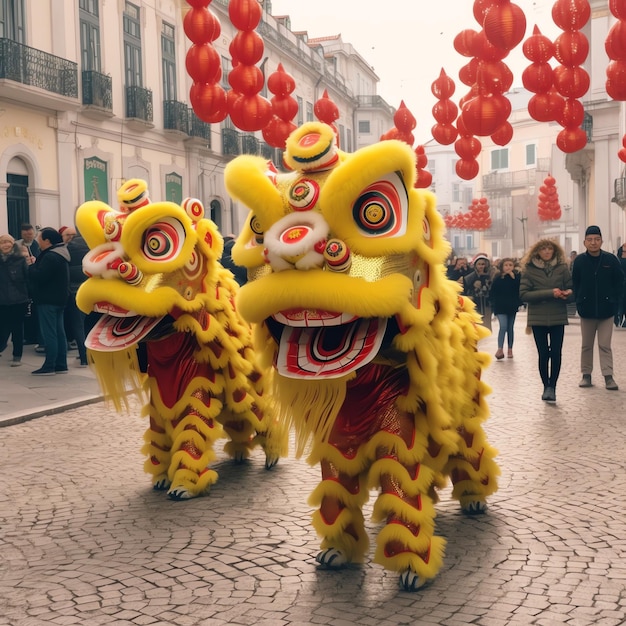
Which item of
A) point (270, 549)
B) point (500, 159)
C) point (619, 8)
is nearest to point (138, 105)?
point (619, 8)

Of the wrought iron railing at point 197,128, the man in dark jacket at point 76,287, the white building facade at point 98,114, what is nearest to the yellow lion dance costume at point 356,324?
the man in dark jacket at point 76,287

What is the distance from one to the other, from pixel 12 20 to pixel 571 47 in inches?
461

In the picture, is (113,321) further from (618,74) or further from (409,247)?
(618,74)

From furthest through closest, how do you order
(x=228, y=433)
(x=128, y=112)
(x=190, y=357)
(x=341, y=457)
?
(x=128, y=112), (x=228, y=433), (x=190, y=357), (x=341, y=457)

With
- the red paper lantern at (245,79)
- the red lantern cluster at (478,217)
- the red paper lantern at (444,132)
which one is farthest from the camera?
the red lantern cluster at (478,217)

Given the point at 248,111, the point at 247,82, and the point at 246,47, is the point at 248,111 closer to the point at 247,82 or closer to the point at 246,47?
the point at 247,82

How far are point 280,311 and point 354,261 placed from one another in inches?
14.9

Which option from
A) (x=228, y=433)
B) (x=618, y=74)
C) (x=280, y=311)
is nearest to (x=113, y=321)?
(x=228, y=433)

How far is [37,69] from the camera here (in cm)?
1862

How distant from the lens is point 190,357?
5754 mm

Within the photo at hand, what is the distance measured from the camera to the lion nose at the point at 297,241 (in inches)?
145

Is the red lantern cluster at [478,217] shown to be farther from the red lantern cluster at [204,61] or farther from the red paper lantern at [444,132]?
the red lantern cluster at [204,61]

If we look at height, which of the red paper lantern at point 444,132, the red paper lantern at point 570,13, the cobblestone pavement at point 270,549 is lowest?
the cobblestone pavement at point 270,549

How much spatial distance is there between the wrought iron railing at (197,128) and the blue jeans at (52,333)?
49.1 ft
